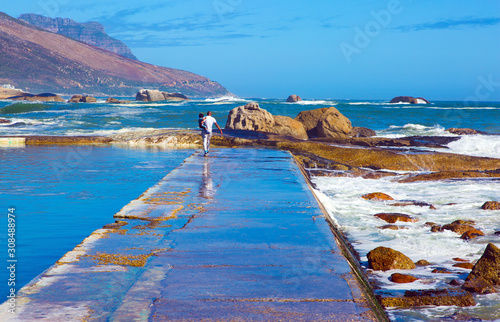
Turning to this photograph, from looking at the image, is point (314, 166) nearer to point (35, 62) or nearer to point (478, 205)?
point (478, 205)

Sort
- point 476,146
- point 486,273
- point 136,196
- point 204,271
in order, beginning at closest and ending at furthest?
1. point 204,271
2. point 486,273
3. point 136,196
4. point 476,146

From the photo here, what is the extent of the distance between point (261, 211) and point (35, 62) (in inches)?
8359

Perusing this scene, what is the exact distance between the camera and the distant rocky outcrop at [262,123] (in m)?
21.2

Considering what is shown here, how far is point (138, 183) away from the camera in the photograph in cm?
1034

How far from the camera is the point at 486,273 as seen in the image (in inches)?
168

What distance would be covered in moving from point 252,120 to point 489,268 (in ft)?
56.7

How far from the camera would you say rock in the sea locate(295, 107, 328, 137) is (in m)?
22.6

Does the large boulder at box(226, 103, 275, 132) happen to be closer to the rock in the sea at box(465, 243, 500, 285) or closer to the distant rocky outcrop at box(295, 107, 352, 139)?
the distant rocky outcrop at box(295, 107, 352, 139)

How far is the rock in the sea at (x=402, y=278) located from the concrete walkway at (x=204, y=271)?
0.71m

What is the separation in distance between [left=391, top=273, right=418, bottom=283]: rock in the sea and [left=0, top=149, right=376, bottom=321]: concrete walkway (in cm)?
71

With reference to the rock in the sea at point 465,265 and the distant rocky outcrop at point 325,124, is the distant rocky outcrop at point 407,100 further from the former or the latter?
the rock in the sea at point 465,265

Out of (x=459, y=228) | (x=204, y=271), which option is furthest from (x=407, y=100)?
(x=204, y=271)

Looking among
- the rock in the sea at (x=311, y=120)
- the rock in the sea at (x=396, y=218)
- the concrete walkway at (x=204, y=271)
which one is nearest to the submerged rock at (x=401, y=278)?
the concrete walkway at (x=204, y=271)

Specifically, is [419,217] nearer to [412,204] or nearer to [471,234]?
[412,204]
